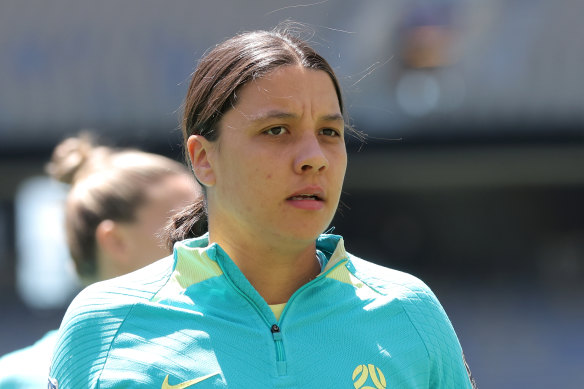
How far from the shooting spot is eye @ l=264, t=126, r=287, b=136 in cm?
185

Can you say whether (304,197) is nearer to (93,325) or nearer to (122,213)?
(93,325)

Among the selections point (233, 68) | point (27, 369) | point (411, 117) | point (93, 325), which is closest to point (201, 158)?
point (233, 68)

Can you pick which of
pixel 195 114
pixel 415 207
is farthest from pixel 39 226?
pixel 195 114

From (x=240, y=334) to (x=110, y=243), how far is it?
123cm

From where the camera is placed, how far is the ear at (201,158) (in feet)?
6.42

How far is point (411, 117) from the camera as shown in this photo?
12125mm

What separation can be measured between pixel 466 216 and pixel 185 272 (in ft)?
41.6

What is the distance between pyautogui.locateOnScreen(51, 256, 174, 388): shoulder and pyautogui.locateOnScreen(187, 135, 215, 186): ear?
0.79 feet

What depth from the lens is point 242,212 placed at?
1861 mm

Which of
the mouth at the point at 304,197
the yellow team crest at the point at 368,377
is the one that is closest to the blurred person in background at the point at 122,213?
the mouth at the point at 304,197

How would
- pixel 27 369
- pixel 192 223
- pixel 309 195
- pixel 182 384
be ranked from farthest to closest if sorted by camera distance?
pixel 27 369, pixel 192 223, pixel 309 195, pixel 182 384

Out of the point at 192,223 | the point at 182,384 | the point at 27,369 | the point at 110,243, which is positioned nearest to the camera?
the point at 182,384

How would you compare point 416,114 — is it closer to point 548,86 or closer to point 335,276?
point 548,86

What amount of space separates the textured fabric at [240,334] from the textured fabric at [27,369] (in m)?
0.80
